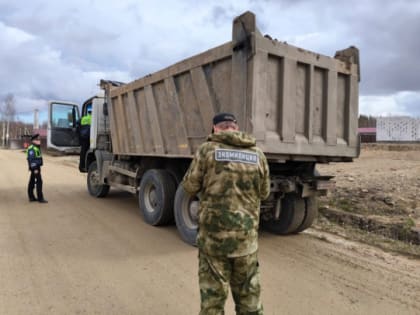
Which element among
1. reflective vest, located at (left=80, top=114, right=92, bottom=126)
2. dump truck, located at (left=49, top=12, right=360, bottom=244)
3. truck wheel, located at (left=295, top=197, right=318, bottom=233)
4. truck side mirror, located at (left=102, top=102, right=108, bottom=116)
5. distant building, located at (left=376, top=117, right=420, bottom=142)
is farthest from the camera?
distant building, located at (left=376, top=117, right=420, bottom=142)

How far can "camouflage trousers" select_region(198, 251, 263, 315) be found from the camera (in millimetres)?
2383

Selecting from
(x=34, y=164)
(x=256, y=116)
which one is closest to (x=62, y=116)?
(x=34, y=164)

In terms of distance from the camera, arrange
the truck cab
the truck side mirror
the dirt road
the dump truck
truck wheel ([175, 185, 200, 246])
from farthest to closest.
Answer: the truck cab < the truck side mirror < truck wheel ([175, 185, 200, 246]) < the dump truck < the dirt road

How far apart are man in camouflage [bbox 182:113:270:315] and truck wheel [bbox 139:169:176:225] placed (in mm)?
3459

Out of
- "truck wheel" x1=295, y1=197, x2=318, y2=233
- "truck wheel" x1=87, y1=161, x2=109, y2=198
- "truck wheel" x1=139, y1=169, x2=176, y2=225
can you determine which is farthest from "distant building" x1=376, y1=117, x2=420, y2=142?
"truck wheel" x1=139, y1=169, x2=176, y2=225

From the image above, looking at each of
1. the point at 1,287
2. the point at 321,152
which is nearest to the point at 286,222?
the point at 321,152

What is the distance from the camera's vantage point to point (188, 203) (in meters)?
5.32

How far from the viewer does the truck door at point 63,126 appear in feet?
30.6

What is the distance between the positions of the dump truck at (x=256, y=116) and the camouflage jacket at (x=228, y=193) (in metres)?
1.75

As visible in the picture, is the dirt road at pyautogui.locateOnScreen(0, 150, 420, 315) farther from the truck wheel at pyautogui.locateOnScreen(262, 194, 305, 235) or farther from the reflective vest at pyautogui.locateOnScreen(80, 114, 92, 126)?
the reflective vest at pyautogui.locateOnScreen(80, 114, 92, 126)

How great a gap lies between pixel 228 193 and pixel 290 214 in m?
3.40

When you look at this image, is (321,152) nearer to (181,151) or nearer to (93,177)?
(181,151)

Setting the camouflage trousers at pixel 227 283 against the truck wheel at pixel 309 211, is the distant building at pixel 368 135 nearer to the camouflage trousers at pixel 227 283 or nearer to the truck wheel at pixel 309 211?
the truck wheel at pixel 309 211

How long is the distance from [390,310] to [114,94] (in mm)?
6401
